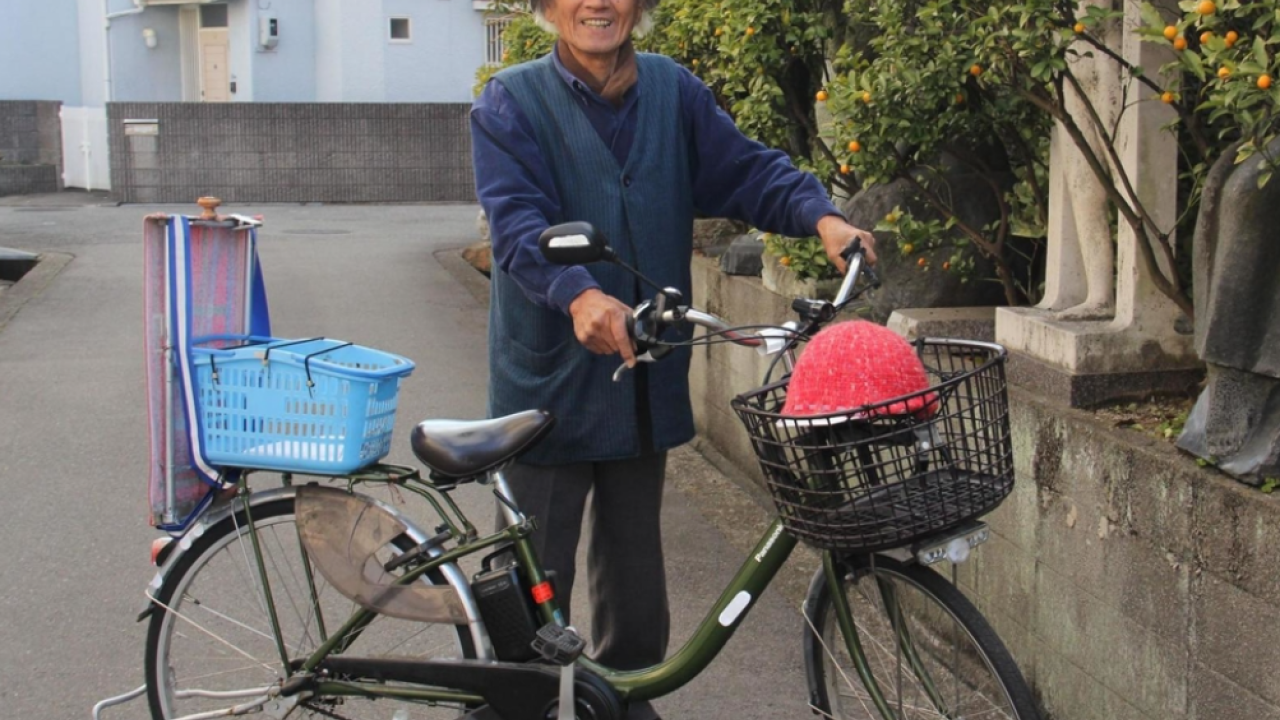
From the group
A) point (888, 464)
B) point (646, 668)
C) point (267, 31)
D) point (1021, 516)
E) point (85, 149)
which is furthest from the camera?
point (267, 31)

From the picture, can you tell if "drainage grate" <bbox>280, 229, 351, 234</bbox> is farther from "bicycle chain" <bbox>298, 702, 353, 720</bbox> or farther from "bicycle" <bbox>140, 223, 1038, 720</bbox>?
"bicycle chain" <bbox>298, 702, 353, 720</bbox>

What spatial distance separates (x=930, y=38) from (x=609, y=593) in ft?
6.24

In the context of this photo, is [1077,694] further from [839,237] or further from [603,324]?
[603,324]

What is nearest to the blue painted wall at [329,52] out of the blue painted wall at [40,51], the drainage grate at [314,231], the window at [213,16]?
the window at [213,16]

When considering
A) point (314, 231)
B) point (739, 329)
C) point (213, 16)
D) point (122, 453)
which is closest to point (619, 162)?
point (739, 329)

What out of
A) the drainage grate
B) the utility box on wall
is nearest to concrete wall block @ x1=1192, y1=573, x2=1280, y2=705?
the drainage grate

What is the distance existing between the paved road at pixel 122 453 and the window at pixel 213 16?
967 centimetres

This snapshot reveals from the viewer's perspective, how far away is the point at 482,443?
131 inches

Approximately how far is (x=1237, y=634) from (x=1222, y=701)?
0.17 metres

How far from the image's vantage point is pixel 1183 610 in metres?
3.52

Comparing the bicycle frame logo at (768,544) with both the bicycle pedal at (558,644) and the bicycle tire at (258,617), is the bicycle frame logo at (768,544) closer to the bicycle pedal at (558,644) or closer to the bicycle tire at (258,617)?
the bicycle pedal at (558,644)

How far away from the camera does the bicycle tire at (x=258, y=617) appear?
3588 millimetres

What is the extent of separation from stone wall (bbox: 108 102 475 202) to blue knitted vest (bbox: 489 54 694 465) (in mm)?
16610

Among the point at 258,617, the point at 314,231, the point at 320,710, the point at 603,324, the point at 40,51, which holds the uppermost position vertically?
the point at 40,51
